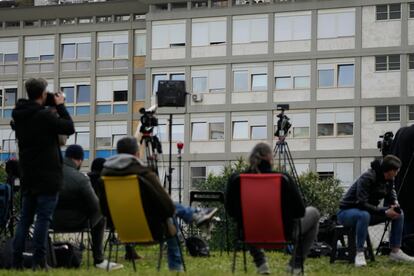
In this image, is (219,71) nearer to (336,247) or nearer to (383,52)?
(383,52)

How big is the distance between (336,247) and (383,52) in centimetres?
4104

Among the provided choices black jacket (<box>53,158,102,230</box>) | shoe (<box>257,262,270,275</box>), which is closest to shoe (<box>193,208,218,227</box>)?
shoe (<box>257,262,270,275</box>)

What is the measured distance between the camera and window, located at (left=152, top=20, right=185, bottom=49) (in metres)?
57.0

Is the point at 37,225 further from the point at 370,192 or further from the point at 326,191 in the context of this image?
the point at 326,191

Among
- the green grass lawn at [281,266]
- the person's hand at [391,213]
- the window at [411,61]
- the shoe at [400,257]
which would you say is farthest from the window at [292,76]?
the person's hand at [391,213]

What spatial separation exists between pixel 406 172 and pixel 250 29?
41769 millimetres

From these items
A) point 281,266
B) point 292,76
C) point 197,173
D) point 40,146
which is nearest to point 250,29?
point 292,76

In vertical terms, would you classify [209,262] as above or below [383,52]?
below

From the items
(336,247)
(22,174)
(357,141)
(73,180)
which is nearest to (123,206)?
(22,174)

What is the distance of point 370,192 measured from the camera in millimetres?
12305

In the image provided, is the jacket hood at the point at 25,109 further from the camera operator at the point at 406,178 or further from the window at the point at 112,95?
the window at the point at 112,95

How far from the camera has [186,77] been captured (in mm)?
56156

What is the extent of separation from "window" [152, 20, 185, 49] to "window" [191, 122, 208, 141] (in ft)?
14.1

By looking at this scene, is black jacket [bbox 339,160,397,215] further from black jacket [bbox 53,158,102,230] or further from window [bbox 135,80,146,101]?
window [bbox 135,80,146,101]
